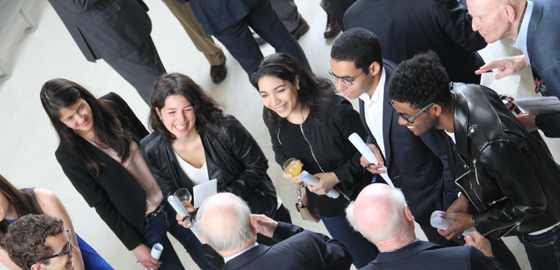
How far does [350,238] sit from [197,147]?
1.03 meters

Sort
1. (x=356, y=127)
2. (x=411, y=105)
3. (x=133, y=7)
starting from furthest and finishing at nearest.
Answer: (x=133, y=7)
(x=356, y=127)
(x=411, y=105)

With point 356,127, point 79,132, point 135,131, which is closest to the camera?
point 356,127

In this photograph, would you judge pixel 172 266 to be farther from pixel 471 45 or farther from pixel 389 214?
pixel 471 45

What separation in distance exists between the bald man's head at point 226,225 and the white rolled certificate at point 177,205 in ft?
1.41

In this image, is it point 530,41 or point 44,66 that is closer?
point 530,41

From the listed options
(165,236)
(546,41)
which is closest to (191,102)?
(165,236)

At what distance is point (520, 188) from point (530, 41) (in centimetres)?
61

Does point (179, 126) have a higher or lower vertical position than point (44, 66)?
lower

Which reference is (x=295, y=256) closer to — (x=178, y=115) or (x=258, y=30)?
(x=178, y=115)

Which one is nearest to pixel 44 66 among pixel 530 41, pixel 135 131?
pixel 135 131

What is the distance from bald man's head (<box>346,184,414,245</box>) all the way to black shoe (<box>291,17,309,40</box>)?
3.29 m

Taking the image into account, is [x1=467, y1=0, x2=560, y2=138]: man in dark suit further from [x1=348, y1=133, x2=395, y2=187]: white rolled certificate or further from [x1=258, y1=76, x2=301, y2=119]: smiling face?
[x1=258, y1=76, x2=301, y2=119]: smiling face

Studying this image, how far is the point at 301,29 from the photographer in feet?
15.9

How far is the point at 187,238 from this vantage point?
121 inches
